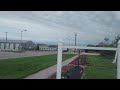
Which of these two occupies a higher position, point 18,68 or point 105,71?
point 105,71

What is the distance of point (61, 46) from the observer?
3.46 m

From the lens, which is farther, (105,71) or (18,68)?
(18,68)
